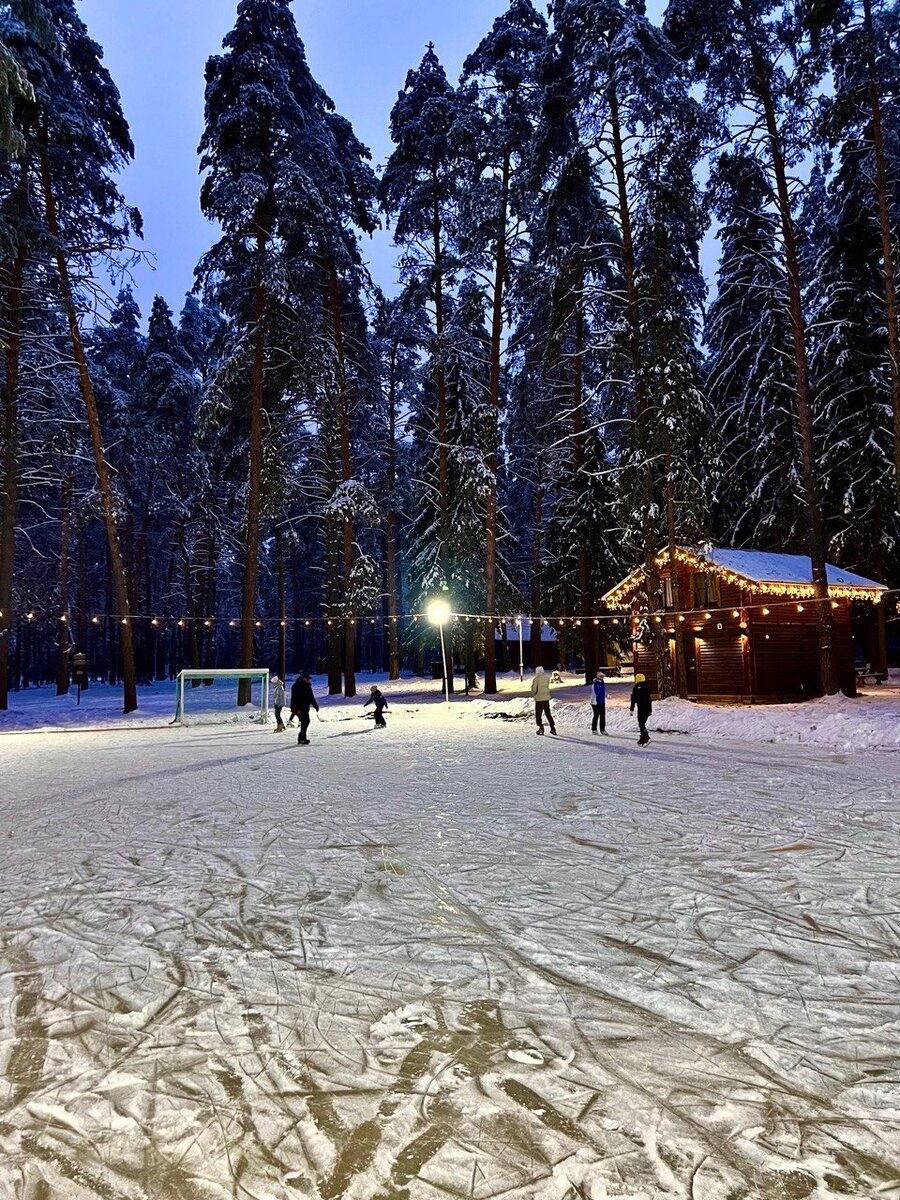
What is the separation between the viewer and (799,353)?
1845 cm

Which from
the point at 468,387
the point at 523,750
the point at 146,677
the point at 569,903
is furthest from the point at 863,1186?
the point at 146,677

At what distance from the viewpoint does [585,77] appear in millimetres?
19484

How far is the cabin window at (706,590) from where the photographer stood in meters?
26.0

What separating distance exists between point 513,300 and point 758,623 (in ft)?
53.7

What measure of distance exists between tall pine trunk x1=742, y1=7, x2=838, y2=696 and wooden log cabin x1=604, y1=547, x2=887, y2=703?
3.86 meters

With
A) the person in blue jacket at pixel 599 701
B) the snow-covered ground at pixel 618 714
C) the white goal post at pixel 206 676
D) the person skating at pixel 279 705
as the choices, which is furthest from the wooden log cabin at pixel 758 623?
the white goal post at pixel 206 676

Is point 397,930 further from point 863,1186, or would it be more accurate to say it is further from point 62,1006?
point 863,1186

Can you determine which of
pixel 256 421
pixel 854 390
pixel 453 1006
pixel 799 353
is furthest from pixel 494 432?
pixel 453 1006

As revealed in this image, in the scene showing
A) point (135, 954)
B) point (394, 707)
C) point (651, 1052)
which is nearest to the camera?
point (651, 1052)

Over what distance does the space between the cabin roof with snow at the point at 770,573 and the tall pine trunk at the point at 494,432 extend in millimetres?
5679

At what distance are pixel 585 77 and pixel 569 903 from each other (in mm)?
22886

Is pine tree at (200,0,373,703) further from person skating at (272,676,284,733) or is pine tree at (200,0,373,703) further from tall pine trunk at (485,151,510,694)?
tall pine trunk at (485,151,510,694)

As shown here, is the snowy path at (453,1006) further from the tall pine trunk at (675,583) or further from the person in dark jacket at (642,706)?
the tall pine trunk at (675,583)

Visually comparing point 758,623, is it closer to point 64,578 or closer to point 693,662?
point 693,662
